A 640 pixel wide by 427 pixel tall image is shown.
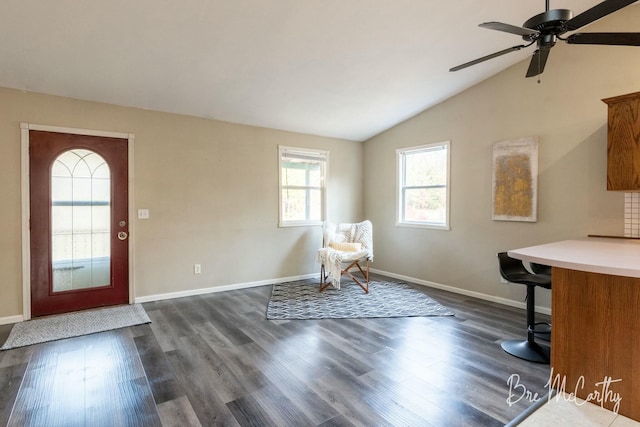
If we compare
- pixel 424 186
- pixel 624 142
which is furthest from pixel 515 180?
pixel 424 186

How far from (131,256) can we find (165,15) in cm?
270

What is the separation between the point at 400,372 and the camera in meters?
2.41

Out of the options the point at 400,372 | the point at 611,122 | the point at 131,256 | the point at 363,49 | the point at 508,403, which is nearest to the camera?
the point at 508,403

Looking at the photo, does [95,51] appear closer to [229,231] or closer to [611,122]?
[229,231]

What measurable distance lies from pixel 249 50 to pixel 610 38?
265cm

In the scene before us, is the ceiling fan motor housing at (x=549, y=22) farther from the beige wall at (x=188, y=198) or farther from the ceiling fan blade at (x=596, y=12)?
the beige wall at (x=188, y=198)

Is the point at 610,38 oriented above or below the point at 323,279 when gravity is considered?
above

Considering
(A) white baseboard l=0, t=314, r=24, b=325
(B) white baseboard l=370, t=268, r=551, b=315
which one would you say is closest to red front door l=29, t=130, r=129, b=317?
(A) white baseboard l=0, t=314, r=24, b=325

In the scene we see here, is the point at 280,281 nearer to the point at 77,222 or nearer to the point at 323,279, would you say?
the point at 323,279

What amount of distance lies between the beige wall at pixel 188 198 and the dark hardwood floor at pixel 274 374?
873mm

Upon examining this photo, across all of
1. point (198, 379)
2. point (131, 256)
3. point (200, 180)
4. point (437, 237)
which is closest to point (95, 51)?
point (200, 180)

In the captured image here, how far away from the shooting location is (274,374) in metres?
2.38

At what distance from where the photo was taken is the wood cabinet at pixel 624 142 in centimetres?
265


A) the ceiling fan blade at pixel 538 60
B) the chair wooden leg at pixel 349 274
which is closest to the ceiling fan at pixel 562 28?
the ceiling fan blade at pixel 538 60
